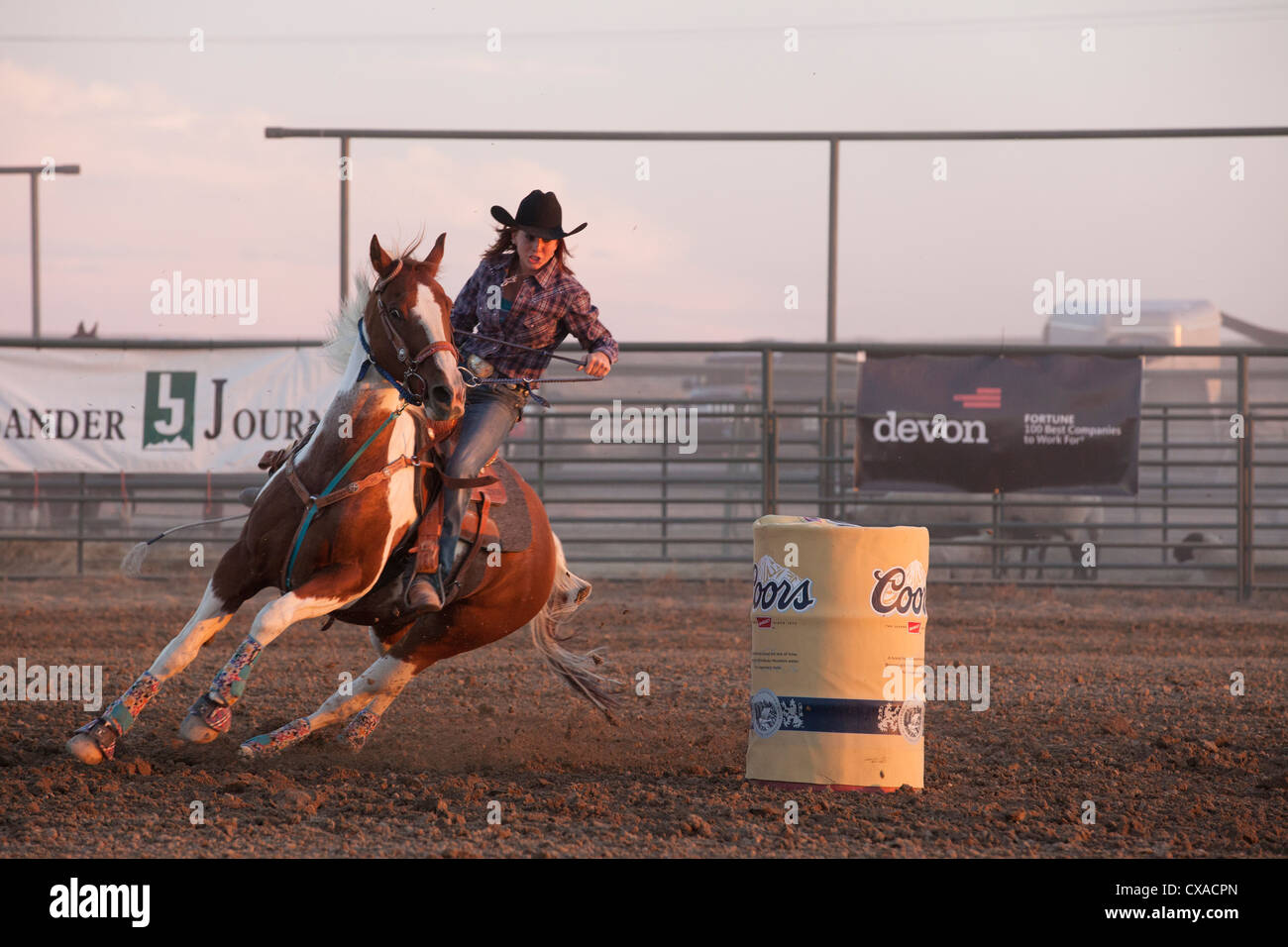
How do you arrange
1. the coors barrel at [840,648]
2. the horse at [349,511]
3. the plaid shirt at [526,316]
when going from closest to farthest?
the coors barrel at [840,648] → the horse at [349,511] → the plaid shirt at [526,316]

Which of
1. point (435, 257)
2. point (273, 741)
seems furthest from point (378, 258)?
point (273, 741)

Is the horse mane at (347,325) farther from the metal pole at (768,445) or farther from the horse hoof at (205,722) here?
the metal pole at (768,445)

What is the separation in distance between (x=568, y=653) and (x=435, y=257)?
6.65 ft

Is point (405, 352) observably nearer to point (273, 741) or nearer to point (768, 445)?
point (273, 741)

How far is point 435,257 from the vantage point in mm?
5094

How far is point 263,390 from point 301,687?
5.28 metres

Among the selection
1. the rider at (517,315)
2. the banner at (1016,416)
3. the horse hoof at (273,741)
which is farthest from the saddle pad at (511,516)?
the banner at (1016,416)

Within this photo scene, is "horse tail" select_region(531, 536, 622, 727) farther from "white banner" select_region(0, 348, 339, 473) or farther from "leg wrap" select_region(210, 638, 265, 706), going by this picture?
"white banner" select_region(0, 348, 339, 473)

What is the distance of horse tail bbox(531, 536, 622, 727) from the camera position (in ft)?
20.1

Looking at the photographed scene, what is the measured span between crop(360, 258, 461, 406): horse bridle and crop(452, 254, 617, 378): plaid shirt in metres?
0.73

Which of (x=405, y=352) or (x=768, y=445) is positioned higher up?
(x=405, y=352)

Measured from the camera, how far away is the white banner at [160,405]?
1186 cm

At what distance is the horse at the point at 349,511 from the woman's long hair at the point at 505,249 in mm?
676
